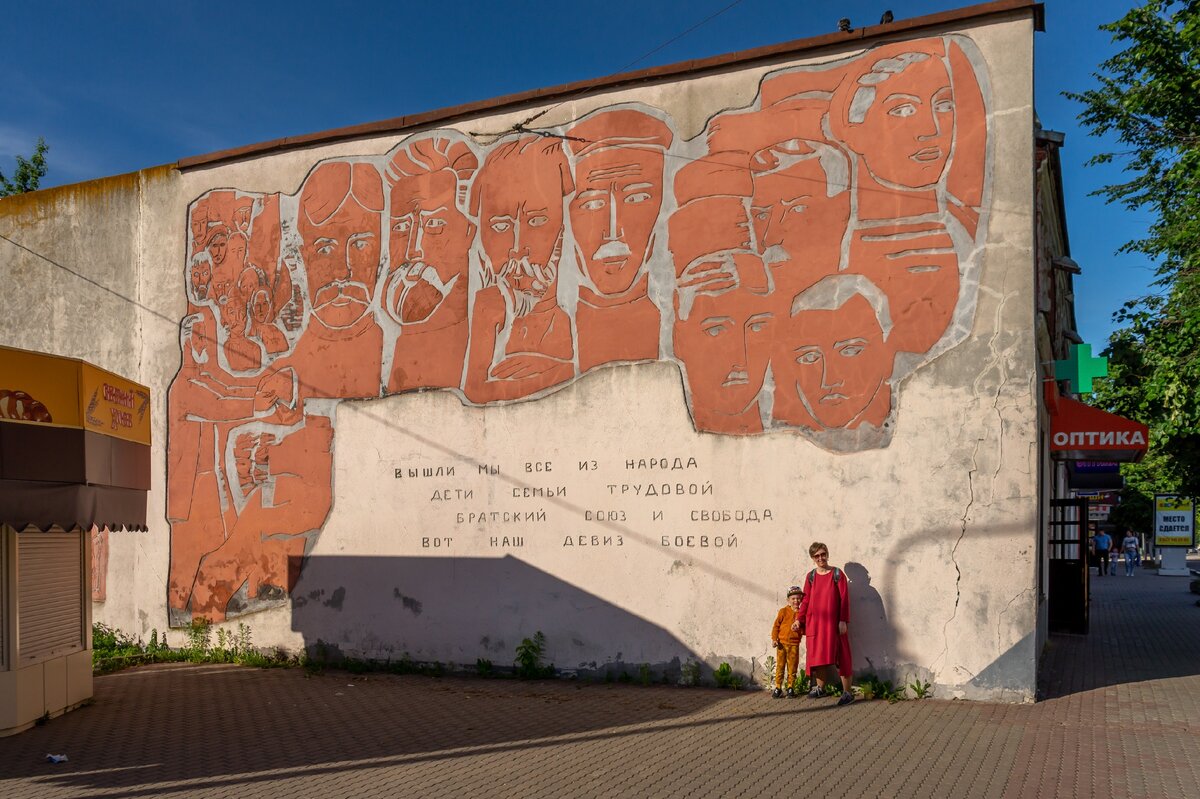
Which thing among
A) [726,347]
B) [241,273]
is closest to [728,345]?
[726,347]

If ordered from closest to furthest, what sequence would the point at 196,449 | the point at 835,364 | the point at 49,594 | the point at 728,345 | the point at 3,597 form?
the point at 3,597
the point at 49,594
the point at 835,364
the point at 728,345
the point at 196,449

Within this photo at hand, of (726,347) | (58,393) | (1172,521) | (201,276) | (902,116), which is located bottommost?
(1172,521)

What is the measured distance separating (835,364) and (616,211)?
326cm

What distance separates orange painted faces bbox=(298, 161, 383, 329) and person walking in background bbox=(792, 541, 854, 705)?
6824 mm

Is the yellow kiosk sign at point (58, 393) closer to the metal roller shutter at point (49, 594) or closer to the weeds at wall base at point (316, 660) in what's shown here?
the metal roller shutter at point (49, 594)

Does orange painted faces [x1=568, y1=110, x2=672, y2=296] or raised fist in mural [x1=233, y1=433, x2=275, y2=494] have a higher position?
orange painted faces [x1=568, y1=110, x2=672, y2=296]

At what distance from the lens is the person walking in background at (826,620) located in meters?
10.3

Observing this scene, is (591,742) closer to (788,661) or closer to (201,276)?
(788,661)

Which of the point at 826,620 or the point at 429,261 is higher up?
the point at 429,261

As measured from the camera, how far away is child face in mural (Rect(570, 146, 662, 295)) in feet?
39.7

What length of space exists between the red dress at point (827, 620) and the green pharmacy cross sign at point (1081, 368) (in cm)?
403

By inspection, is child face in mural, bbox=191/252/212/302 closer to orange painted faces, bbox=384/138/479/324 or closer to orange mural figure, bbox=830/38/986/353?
orange painted faces, bbox=384/138/479/324

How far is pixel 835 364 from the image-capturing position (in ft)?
36.1

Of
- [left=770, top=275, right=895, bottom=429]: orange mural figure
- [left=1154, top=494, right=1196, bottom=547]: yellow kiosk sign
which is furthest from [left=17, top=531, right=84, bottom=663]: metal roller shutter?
[left=1154, top=494, right=1196, bottom=547]: yellow kiosk sign
